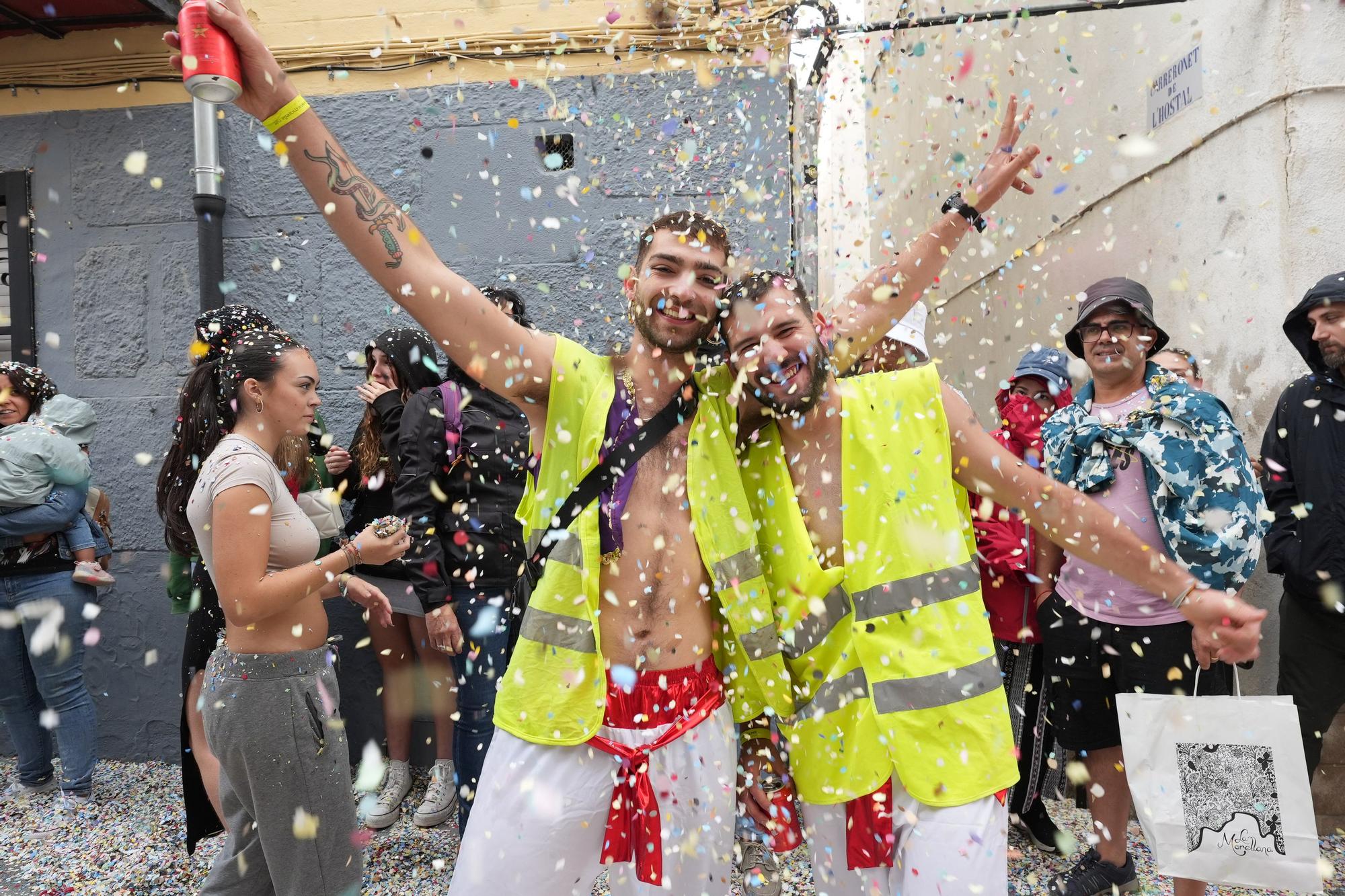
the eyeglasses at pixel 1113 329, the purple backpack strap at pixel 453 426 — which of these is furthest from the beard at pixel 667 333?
the eyeglasses at pixel 1113 329

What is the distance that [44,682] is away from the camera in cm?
428

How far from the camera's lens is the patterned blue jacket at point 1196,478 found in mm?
2959

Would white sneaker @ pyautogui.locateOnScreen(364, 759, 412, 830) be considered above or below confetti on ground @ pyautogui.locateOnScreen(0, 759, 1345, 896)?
above

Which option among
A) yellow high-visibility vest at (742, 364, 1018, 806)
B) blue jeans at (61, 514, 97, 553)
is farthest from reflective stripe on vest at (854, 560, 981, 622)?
blue jeans at (61, 514, 97, 553)

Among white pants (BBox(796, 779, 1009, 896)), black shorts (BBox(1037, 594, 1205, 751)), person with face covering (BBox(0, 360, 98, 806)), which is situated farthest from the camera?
person with face covering (BBox(0, 360, 98, 806))

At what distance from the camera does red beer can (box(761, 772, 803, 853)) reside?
214 centimetres

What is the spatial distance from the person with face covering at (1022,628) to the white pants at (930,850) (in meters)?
1.87

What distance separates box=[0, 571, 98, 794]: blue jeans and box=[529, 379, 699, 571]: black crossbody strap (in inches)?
143

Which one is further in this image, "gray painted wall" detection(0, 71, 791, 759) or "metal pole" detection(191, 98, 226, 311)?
"metal pole" detection(191, 98, 226, 311)

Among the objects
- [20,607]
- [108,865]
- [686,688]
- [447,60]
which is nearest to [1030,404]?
[686,688]

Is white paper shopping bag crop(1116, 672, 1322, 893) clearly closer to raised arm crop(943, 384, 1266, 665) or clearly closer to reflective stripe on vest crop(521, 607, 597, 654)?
raised arm crop(943, 384, 1266, 665)

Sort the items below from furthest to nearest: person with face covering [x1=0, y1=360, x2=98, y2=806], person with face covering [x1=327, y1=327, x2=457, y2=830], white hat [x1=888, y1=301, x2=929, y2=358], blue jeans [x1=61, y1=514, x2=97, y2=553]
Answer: blue jeans [x1=61, y1=514, x2=97, y2=553]
person with face covering [x1=0, y1=360, x2=98, y2=806]
person with face covering [x1=327, y1=327, x2=457, y2=830]
white hat [x1=888, y1=301, x2=929, y2=358]

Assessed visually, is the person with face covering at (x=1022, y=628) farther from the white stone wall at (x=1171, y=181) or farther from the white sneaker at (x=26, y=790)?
the white sneaker at (x=26, y=790)

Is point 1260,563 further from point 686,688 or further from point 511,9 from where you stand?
point 511,9
